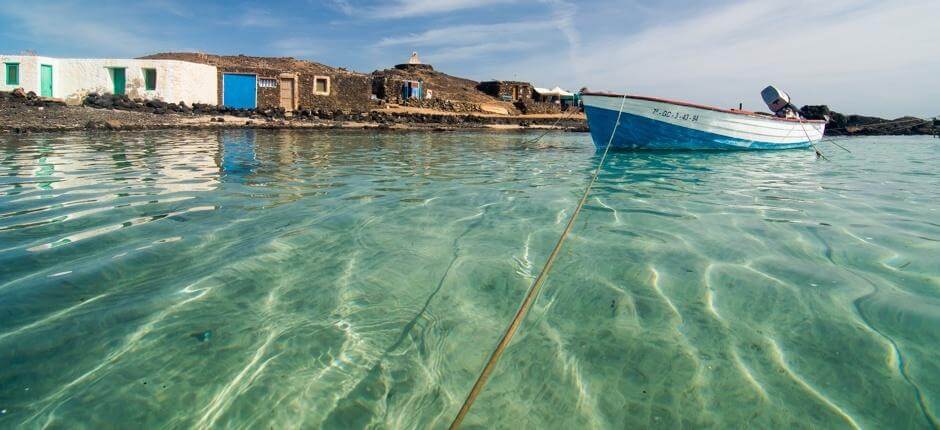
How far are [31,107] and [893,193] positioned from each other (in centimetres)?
2865

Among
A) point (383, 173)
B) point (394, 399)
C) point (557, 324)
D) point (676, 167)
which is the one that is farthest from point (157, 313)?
point (676, 167)

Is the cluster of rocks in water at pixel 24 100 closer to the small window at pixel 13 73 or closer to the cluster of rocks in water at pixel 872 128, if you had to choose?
the small window at pixel 13 73

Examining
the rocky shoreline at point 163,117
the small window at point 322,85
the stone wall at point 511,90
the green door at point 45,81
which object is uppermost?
the stone wall at point 511,90

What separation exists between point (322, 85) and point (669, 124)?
25415 millimetres

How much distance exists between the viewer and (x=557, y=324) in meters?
2.13

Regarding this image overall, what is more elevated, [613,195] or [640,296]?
[613,195]

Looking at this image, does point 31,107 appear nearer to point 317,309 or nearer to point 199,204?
point 199,204

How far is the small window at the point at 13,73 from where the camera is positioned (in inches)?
974

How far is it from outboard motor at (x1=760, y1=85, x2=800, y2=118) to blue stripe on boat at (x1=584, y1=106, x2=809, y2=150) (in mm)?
3117

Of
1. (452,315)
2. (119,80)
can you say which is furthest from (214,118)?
(452,315)

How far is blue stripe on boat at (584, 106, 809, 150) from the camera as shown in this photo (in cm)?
1165

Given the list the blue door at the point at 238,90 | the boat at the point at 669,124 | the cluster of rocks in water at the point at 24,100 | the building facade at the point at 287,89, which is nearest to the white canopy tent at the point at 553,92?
the building facade at the point at 287,89

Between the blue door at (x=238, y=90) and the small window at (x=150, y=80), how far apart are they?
3687 mm

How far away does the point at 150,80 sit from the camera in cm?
2641
